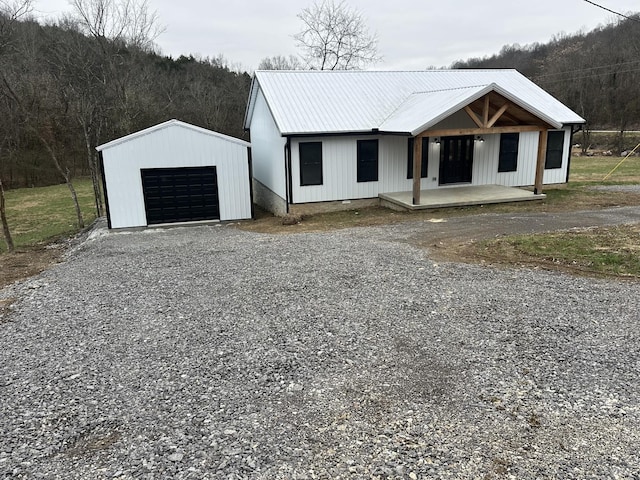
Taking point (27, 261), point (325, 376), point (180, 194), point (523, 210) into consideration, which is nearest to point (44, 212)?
point (180, 194)

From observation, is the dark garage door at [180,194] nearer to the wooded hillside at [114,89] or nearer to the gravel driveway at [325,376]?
the wooded hillside at [114,89]

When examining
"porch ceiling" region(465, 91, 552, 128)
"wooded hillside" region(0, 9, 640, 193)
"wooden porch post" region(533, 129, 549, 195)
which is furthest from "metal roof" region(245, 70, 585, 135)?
"wooded hillside" region(0, 9, 640, 193)

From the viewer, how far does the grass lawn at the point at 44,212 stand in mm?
16375

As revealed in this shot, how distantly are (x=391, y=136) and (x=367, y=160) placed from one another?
1.09m

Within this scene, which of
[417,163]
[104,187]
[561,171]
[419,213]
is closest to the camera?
[417,163]

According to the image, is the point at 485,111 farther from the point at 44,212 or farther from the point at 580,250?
the point at 44,212

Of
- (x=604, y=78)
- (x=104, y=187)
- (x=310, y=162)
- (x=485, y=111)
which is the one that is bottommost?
(x=104, y=187)

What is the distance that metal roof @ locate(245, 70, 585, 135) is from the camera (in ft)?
44.2

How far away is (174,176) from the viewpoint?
47.8ft

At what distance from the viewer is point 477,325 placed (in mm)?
5844

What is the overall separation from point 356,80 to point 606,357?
47.4ft

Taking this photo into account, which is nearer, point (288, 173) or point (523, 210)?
point (523, 210)

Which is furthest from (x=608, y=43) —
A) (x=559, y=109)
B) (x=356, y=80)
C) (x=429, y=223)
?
(x=429, y=223)

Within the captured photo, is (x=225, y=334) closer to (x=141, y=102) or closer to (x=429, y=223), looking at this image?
(x=429, y=223)
